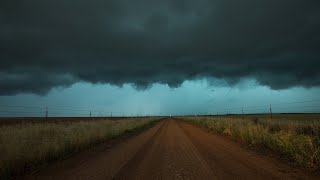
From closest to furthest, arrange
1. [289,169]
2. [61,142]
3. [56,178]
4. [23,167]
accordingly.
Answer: [56,178] < [289,169] < [23,167] < [61,142]

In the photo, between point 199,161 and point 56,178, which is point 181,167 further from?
point 56,178

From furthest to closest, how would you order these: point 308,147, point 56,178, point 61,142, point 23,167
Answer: point 61,142 < point 308,147 < point 23,167 < point 56,178

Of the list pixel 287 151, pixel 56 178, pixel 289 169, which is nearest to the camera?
pixel 56 178

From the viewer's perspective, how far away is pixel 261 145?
14.9 meters

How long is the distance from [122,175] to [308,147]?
7245 mm

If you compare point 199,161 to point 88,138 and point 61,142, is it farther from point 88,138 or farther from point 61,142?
point 88,138

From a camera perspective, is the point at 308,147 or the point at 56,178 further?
the point at 308,147

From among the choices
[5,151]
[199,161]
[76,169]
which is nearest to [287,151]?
[199,161]

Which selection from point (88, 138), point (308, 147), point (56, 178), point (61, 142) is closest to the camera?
point (56, 178)

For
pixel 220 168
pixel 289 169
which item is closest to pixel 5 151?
pixel 220 168

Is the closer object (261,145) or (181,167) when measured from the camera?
(181,167)

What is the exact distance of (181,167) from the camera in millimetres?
9312

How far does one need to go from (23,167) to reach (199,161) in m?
6.41

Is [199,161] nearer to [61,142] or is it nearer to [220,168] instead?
[220,168]
